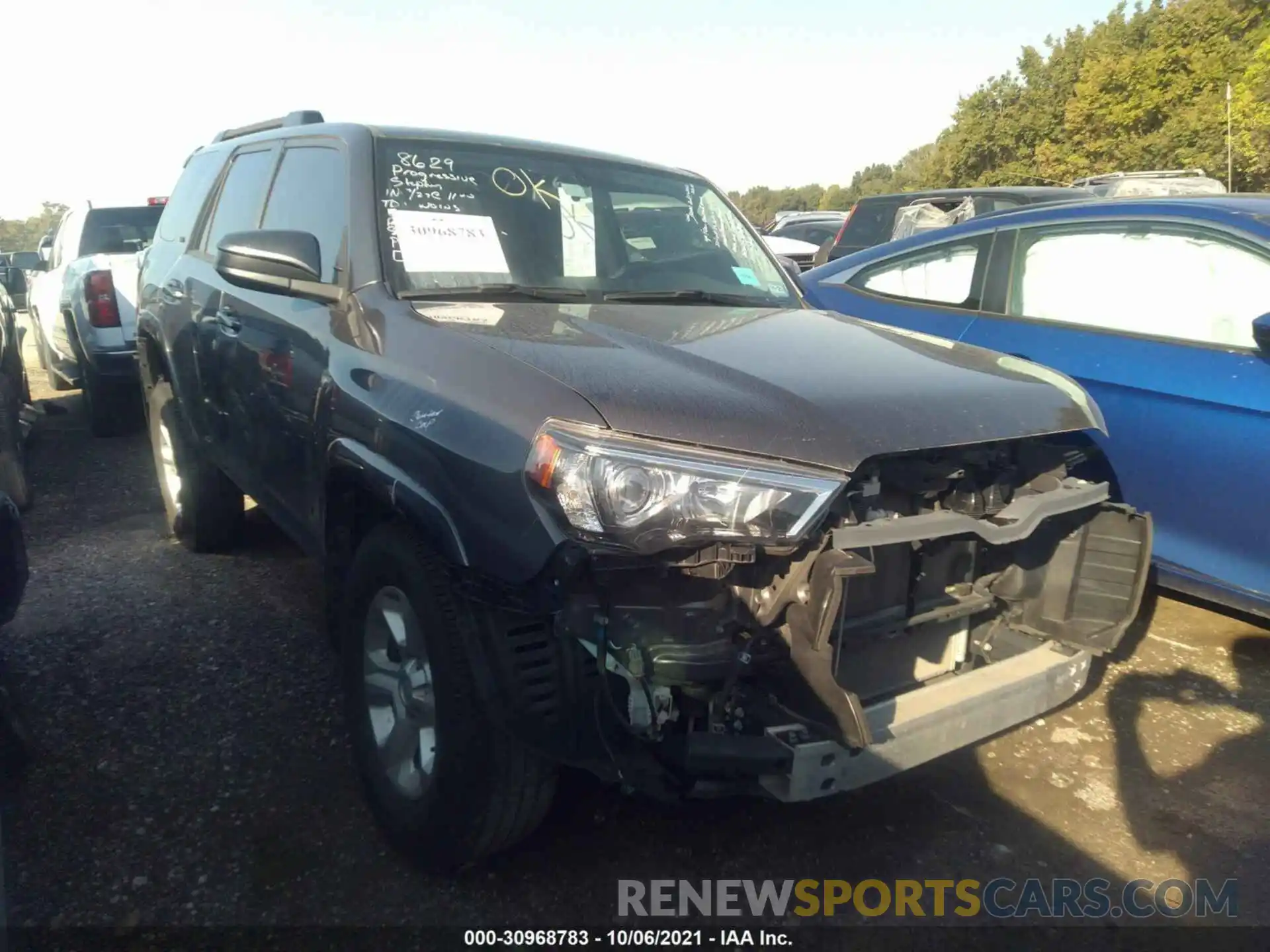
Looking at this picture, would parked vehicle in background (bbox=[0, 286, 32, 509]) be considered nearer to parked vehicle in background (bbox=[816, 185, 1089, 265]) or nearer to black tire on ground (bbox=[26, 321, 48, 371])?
black tire on ground (bbox=[26, 321, 48, 371])

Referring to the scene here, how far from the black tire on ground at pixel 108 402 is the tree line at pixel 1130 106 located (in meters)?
23.5

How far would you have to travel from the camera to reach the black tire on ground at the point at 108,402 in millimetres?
7594

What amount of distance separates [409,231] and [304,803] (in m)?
1.70

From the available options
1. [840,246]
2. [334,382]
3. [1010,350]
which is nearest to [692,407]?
[334,382]

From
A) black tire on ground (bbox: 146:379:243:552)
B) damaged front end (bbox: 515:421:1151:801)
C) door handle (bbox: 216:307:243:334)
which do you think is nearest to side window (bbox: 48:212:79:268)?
black tire on ground (bbox: 146:379:243:552)

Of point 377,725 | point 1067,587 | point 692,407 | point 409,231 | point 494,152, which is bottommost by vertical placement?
point 377,725

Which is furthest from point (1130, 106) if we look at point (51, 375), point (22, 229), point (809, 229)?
point (22, 229)

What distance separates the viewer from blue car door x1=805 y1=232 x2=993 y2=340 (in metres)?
4.60

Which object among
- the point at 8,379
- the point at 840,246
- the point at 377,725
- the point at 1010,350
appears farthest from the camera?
the point at 840,246

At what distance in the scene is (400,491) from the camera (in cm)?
245

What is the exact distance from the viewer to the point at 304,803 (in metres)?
2.95

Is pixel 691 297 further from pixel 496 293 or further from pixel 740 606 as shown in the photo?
pixel 740 606

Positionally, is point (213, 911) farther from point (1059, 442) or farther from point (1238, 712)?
point (1238, 712)

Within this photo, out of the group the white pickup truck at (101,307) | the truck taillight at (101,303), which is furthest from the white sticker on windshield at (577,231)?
the truck taillight at (101,303)
